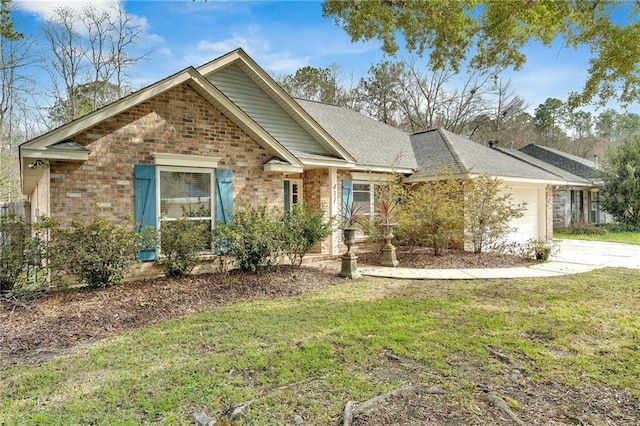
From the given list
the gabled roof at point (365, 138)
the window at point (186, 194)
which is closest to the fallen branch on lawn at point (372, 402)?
the window at point (186, 194)

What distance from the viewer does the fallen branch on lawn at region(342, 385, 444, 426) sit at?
3.04 m

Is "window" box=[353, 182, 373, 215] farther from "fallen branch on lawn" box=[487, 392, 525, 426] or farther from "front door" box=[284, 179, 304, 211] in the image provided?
"fallen branch on lawn" box=[487, 392, 525, 426]

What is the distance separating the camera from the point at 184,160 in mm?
8320

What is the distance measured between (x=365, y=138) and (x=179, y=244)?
32.0 ft

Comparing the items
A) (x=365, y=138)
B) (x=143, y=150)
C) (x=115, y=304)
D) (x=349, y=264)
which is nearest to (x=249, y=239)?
(x=349, y=264)

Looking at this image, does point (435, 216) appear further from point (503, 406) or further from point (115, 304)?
point (115, 304)

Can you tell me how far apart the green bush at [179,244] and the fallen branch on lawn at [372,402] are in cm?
527

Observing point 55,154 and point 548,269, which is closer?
point 55,154

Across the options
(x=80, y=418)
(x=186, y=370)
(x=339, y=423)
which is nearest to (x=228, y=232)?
(x=186, y=370)

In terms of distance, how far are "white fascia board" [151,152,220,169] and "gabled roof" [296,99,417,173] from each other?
529 cm

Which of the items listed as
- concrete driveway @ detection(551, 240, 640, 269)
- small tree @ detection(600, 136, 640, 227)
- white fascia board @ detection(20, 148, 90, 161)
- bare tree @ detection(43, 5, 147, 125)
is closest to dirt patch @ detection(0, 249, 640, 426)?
white fascia board @ detection(20, 148, 90, 161)

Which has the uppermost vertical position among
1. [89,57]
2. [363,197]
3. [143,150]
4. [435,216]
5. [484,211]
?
[89,57]

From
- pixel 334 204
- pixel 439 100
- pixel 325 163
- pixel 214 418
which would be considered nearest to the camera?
pixel 214 418

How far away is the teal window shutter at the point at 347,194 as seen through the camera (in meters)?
12.2
